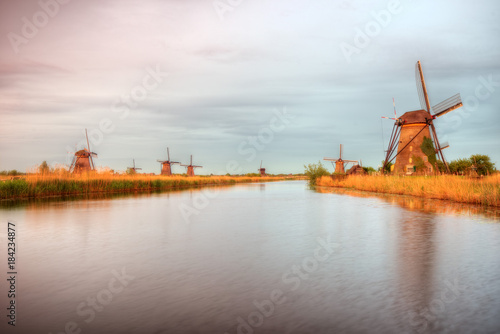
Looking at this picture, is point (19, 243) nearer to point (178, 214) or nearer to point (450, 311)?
point (178, 214)

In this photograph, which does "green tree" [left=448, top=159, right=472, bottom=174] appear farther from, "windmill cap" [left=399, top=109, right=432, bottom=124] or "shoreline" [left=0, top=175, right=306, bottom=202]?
"shoreline" [left=0, top=175, right=306, bottom=202]

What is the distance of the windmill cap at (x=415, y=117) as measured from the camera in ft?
112


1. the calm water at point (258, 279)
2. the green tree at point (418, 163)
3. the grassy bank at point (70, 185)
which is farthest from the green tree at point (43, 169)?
the green tree at point (418, 163)

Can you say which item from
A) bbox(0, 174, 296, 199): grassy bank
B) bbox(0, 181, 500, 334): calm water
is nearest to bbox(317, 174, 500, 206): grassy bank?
bbox(0, 181, 500, 334): calm water

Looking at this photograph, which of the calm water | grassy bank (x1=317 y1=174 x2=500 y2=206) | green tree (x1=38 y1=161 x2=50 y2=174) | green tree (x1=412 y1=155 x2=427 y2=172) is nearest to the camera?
the calm water

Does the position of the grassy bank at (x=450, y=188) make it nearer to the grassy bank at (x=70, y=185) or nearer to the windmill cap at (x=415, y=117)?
the windmill cap at (x=415, y=117)

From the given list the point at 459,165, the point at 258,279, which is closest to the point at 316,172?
the point at 459,165

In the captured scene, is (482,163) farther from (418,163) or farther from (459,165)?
(418,163)

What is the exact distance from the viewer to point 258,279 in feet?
19.0

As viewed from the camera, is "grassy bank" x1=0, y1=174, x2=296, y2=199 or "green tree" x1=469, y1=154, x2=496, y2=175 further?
"green tree" x1=469, y1=154, x2=496, y2=175

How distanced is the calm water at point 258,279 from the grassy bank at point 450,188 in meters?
6.10

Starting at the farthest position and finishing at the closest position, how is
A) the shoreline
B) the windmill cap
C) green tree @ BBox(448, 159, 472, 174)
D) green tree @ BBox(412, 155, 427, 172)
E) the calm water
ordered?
green tree @ BBox(448, 159, 472, 174), the windmill cap, green tree @ BBox(412, 155, 427, 172), the shoreline, the calm water

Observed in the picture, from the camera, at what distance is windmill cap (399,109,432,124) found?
3428 centimetres

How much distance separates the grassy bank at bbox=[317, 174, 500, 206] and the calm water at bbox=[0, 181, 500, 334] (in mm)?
6102
